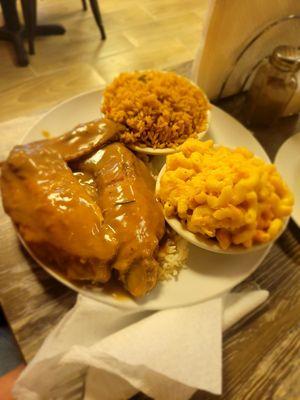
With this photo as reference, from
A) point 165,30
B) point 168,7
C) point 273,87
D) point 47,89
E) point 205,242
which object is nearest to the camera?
point 205,242

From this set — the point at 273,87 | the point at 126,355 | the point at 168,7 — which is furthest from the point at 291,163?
the point at 168,7

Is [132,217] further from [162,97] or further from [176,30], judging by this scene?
[176,30]

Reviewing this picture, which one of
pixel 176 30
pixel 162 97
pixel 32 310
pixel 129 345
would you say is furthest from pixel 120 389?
pixel 176 30

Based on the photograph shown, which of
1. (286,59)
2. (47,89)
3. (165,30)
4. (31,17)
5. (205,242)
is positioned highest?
Result: (286,59)

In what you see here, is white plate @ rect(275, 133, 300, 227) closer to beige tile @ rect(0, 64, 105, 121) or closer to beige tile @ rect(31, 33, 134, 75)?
beige tile @ rect(0, 64, 105, 121)

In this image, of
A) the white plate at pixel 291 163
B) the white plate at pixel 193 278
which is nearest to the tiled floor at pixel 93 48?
the white plate at pixel 193 278

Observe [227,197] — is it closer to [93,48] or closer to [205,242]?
[205,242]

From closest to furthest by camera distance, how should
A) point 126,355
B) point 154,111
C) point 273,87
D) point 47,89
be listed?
1. point 126,355
2. point 154,111
3. point 273,87
4. point 47,89

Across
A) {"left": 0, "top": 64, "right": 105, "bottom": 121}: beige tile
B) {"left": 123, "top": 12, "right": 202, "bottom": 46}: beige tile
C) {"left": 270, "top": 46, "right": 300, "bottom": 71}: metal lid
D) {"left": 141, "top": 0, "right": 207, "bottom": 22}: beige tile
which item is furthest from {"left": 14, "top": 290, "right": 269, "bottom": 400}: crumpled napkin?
{"left": 141, "top": 0, "right": 207, "bottom": 22}: beige tile
